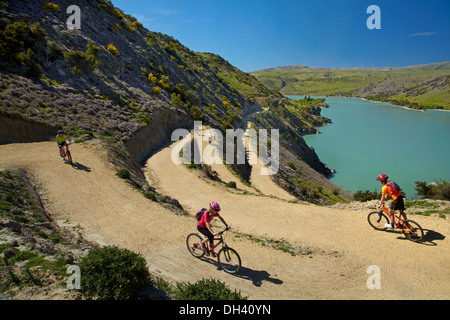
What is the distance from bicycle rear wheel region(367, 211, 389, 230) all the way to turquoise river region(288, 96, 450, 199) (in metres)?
29.8

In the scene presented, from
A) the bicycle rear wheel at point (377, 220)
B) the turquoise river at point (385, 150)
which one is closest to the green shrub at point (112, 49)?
the bicycle rear wheel at point (377, 220)

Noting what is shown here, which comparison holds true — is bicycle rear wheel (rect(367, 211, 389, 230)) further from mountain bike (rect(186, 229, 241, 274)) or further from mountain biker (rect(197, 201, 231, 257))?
mountain biker (rect(197, 201, 231, 257))

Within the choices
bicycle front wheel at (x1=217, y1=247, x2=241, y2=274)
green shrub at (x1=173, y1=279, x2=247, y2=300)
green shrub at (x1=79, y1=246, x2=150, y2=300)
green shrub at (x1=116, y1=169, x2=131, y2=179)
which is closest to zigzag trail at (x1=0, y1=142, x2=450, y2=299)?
bicycle front wheel at (x1=217, y1=247, x2=241, y2=274)

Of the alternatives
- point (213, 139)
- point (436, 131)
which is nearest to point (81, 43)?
point (213, 139)

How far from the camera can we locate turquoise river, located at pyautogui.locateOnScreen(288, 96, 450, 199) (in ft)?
166

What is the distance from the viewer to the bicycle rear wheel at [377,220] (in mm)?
10984

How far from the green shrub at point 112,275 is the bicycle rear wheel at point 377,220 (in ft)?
33.1

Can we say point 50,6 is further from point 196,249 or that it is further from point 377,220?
point 377,220

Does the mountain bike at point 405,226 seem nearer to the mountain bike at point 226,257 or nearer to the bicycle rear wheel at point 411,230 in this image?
the bicycle rear wheel at point 411,230

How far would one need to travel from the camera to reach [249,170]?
104 feet

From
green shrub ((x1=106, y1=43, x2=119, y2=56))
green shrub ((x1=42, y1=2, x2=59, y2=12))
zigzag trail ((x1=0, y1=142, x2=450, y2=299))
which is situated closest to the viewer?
zigzag trail ((x1=0, y1=142, x2=450, y2=299))

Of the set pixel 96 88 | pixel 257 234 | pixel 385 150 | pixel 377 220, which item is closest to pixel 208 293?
pixel 257 234
